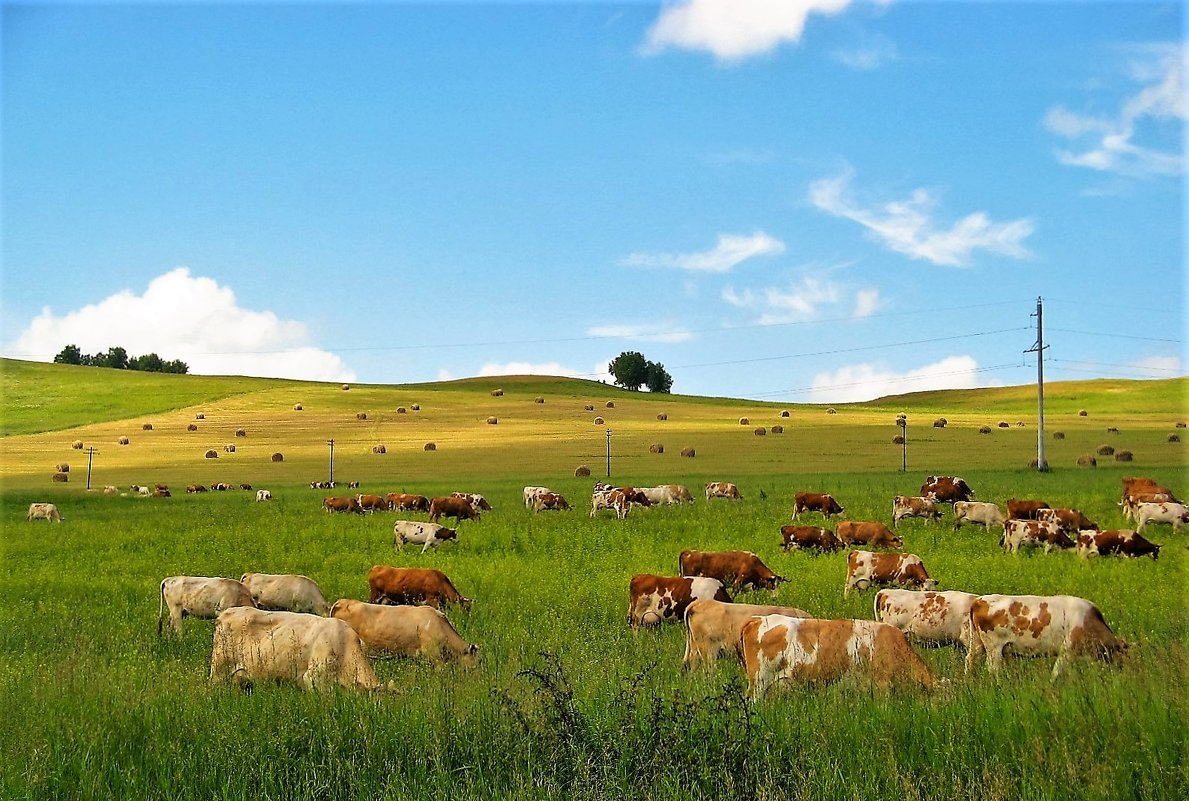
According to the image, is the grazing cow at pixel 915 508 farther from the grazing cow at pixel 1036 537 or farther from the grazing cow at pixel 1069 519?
the grazing cow at pixel 1036 537

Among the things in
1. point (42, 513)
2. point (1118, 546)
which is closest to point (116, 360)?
point (42, 513)

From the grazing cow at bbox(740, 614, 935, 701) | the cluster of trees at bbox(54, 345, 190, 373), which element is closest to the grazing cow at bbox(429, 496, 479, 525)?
the grazing cow at bbox(740, 614, 935, 701)

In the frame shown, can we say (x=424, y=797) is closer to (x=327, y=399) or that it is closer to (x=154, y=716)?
(x=154, y=716)

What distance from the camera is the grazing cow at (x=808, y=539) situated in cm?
2486

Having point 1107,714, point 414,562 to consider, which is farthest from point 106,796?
point 414,562

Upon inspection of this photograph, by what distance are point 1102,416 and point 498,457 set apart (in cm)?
6162

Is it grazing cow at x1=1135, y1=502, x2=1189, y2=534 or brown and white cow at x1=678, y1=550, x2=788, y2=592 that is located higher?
grazing cow at x1=1135, y1=502, x2=1189, y2=534

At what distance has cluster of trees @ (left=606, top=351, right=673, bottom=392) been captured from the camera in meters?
173

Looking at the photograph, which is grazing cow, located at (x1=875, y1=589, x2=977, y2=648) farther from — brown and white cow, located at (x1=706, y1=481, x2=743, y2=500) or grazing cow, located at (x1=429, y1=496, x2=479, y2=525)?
brown and white cow, located at (x1=706, y1=481, x2=743, y2=500)

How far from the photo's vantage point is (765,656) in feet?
34.2

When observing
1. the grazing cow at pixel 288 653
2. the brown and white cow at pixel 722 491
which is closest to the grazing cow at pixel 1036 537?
the brown and white cow at pixel 722 491

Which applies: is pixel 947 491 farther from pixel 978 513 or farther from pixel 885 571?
pixel 885 571

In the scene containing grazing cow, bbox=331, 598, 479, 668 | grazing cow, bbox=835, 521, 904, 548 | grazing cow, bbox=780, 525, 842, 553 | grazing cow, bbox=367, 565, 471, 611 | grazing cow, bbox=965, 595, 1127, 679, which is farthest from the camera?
grazing cow, bbox=835, 521, 904, 548

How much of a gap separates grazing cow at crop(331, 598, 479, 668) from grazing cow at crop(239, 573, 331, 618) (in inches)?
102
